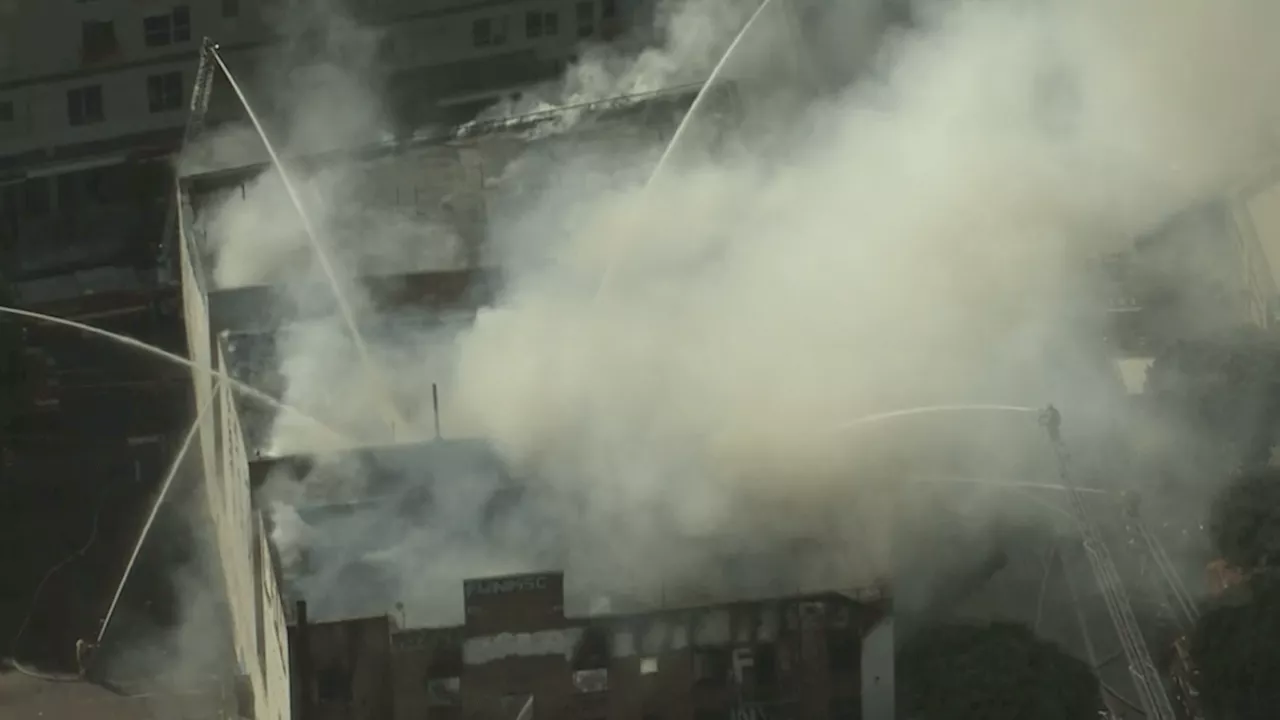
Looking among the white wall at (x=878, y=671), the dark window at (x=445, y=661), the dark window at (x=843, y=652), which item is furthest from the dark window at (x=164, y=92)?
the white wall at (x=878, y=671)

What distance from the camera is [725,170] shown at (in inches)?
656

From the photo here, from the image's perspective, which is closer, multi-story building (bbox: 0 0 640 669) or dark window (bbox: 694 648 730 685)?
dark window (bbox: 694 648 730 685)

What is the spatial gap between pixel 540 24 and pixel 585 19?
1.86 ft

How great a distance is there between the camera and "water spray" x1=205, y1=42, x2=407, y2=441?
13.5m

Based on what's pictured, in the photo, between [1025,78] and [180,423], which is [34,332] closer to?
[180,423]

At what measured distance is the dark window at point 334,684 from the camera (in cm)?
1044

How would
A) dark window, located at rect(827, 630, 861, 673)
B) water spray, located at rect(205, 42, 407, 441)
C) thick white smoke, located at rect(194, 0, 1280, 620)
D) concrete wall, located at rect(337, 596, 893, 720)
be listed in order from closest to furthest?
1. concrete wall, located at rect(337, 596, 893, 720)
2. dark window, located at rect(827, 630, 861, 673)
3. thick white smoke, located at rect(194, 0, 1280, 620)
4. water spray, located at rect(205, 42, 407, 441)

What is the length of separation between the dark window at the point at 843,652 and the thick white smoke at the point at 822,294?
38 cm

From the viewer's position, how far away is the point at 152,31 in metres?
19.4

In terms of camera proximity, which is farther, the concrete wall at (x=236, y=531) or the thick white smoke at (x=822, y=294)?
the thick white smoke at (x=822, y=294)

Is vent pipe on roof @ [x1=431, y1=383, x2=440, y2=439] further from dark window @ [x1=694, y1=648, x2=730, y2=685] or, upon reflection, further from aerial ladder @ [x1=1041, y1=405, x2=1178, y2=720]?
aerial ladder @ [x1=1041, y1=405, x2=1178, y2=720]

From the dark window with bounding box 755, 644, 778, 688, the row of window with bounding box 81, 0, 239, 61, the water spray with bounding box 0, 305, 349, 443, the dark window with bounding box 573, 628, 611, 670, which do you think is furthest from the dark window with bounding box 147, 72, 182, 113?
the dark window with bounding box 755, 644, 778, 688

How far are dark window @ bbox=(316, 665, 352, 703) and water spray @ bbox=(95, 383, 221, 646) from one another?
444cm

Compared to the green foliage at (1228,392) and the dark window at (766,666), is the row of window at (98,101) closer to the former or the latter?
the green foliage at (1228,392)
